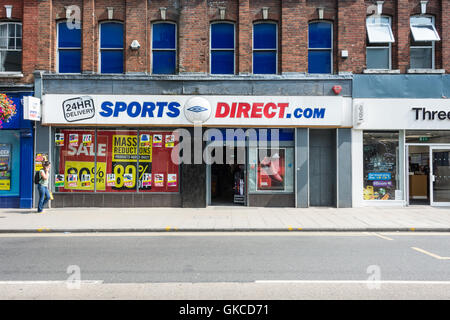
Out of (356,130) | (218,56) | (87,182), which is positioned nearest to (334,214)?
(356,130)

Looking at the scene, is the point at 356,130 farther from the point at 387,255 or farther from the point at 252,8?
the point at 387,255

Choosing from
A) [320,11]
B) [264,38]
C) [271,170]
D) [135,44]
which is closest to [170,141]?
[135,44]

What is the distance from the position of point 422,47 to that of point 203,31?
29.5 feet

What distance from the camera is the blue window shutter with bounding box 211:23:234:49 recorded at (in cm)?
1363

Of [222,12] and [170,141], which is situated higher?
[222,12]

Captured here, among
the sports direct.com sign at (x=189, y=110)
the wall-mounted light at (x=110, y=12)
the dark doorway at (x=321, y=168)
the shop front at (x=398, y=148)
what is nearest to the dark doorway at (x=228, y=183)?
the sports direct.com sign at (x=189, y=110)

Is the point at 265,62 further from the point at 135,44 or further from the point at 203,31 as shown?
the point at 135,44

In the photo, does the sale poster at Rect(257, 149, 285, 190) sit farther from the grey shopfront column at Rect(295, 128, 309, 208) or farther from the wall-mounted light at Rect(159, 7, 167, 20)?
the wall-mounted light at Rect(159, 7, 167, 20)

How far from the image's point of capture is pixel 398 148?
13531mm

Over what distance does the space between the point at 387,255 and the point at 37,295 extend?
609 centimetres

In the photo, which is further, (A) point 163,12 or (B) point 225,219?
(A) point 163,12

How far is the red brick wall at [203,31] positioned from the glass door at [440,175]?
3.35m

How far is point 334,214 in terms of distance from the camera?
457 inches

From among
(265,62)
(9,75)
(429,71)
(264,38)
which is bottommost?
(9,75)
